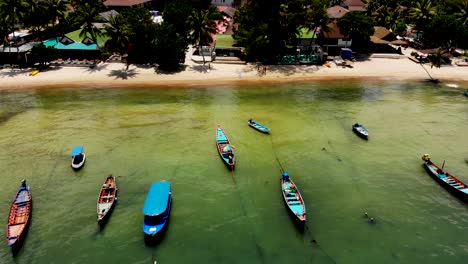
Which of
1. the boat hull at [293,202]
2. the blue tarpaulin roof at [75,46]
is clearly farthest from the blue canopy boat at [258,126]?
the blue tarpaulin roof at [75,46]

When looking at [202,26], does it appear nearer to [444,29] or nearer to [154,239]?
[154,239]

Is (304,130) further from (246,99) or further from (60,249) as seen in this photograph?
(60,249)

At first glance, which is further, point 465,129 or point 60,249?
point 465,129

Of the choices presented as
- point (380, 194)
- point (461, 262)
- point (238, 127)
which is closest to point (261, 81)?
point (238, 127)

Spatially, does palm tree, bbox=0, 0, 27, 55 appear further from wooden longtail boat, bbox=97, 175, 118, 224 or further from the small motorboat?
the small motorboat

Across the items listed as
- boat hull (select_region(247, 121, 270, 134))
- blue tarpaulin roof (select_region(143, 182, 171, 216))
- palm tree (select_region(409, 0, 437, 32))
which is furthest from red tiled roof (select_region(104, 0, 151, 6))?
blue tarpaulin roof (select_region(143, 182, 171, 216))

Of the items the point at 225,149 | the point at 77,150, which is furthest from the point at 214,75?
the point at 77,150

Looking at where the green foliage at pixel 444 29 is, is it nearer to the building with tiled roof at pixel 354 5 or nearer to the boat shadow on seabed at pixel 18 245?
the building with tiled roof at pixel 354 5
